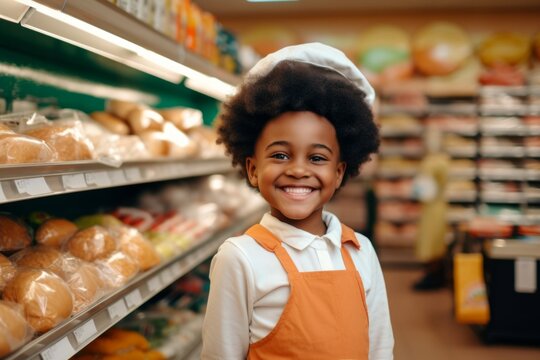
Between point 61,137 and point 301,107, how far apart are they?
1.01 m

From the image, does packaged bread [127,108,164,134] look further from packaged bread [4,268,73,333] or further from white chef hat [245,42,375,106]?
white chef hat [245,42,375,106]

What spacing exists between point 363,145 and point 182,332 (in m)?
1.81

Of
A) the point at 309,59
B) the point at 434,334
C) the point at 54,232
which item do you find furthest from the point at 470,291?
the point at 309,59

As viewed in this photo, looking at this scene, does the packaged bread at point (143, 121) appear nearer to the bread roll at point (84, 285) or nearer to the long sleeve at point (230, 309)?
the bread roll at point (84, 285)

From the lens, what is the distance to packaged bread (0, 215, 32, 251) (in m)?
2.01

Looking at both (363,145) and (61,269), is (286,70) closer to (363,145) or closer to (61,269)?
(363,145)

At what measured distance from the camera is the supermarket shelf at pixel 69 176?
1.53 m

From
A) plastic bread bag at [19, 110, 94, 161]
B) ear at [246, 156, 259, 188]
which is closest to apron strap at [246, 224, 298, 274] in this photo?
ear at [246, 156, 259, 188]

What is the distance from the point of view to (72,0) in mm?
1792

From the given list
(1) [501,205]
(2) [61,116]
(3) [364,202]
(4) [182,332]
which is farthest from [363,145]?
(1) [501,205]

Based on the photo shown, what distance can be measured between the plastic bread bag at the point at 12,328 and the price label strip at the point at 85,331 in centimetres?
18

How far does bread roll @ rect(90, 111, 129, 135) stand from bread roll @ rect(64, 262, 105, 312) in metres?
1.17

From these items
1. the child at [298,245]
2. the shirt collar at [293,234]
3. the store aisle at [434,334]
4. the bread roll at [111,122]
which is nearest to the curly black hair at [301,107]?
the child at [298,245]

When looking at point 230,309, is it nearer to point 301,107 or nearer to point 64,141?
point 301,107
